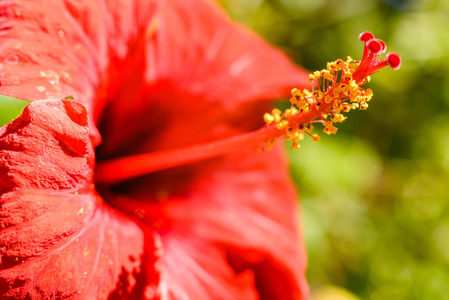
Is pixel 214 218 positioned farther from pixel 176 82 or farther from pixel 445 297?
pixel 445 297

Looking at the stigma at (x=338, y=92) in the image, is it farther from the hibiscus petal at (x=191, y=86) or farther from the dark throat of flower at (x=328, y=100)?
the hibiscus petal at (x=191, y=86)

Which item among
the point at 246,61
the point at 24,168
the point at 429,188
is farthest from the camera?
the point at 429,188

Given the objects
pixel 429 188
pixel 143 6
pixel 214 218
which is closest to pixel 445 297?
pixel 429 188

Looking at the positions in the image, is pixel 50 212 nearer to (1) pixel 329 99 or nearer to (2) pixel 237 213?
(1) pixel 329 99

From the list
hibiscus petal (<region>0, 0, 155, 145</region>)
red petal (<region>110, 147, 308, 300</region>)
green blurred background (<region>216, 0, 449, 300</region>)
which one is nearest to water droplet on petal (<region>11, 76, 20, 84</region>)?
hibiscus petal (<region>0, 0, 155, 145</region>)

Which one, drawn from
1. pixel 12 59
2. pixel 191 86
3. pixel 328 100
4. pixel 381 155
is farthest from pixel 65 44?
pixel 381 155
